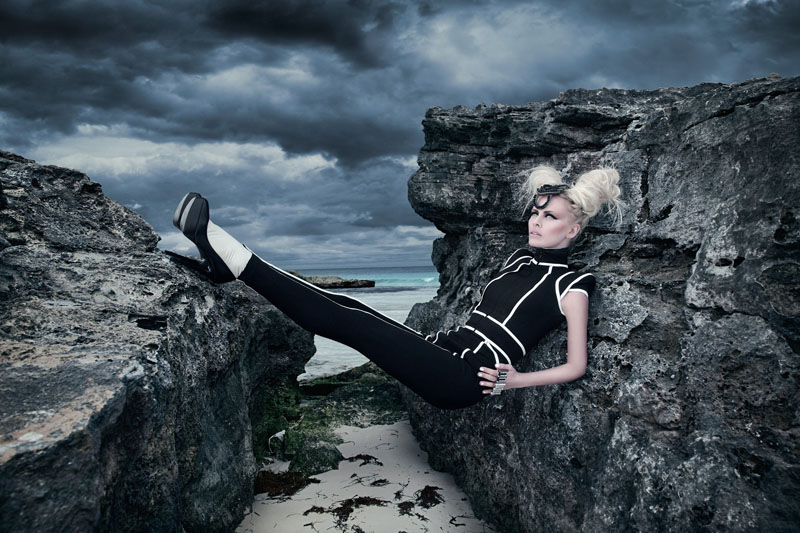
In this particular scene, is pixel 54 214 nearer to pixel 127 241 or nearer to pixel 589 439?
pixel 127 241

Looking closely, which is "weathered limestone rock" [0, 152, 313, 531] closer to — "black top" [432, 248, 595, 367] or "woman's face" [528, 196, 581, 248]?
"black top" [432, 248, 595, 367]

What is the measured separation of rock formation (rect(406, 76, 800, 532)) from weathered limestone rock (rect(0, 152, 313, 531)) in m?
1.87

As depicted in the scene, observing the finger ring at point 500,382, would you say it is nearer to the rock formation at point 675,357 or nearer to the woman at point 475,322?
the woman at point 475,322

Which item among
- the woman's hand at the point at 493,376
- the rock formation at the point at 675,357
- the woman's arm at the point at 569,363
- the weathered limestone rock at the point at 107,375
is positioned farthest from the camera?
the woman's hand at the point at 493,376

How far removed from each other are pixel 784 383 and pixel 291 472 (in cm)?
330

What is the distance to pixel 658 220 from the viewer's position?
323 centimetres

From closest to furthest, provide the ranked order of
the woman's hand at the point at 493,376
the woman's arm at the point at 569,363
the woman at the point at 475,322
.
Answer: the woman's arm at the point at 569,363, the woman's hand at the point at 493,376, the woman at the point at 475,322

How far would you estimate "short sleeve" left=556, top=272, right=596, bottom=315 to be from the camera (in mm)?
3141

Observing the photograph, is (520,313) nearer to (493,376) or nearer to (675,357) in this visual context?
(493,376)

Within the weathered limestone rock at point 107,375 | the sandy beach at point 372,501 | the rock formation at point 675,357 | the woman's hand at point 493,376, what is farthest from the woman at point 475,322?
the sandy beach at point 372,501

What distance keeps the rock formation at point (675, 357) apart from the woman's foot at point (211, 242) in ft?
6.68

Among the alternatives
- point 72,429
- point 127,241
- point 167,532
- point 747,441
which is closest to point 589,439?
point 747,441

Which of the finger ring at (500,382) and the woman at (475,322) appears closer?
the finger ring at (500,382)

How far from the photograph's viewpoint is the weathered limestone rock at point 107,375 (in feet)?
5.71
